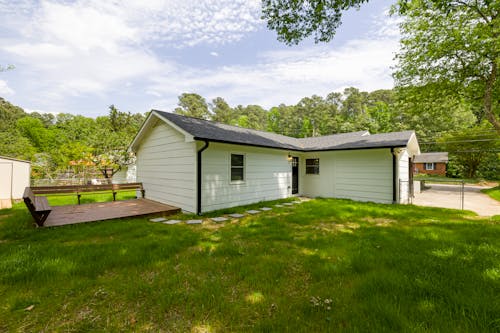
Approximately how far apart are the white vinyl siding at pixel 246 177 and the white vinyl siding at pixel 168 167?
55 cm

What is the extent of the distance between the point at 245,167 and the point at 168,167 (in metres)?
3.17

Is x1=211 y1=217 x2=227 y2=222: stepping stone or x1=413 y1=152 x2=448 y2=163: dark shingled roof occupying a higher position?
x1=413 y1=152 x2=448 y2=163: dark shingled roof

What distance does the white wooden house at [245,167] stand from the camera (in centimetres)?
729

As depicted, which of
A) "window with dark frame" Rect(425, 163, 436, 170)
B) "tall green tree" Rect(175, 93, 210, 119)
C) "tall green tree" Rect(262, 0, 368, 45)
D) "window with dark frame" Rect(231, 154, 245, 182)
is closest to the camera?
"tall green tree" Rect(262, 0, 368, 45)

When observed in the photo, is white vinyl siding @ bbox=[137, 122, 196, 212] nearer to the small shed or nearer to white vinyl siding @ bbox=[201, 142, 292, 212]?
white vinyl siding @ bbox=[201, 142, 292, 212]

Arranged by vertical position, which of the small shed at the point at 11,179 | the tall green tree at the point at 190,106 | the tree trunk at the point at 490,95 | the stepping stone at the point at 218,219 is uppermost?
the tall green tree at the point at 190,106

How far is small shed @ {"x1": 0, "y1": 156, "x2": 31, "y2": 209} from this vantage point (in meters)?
9.36

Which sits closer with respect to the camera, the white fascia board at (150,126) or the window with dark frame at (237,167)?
the white fascia board at (150,126)

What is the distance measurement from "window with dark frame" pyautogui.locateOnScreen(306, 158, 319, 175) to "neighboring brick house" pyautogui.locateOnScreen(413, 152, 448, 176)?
25365mm

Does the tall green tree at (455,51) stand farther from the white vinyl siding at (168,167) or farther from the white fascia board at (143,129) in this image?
the white fascia board at (143,129)

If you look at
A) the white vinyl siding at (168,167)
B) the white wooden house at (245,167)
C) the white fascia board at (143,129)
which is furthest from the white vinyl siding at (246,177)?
the white fascia board at (143,129)

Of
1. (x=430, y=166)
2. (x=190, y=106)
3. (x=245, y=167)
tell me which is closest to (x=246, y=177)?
(x=245, y=167)

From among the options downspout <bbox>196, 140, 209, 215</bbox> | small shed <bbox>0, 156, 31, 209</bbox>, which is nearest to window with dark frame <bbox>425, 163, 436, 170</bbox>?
downspout <bbox>196, 140, 209, 215</bbox>

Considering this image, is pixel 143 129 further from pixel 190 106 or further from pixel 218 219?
pixel 190 106
